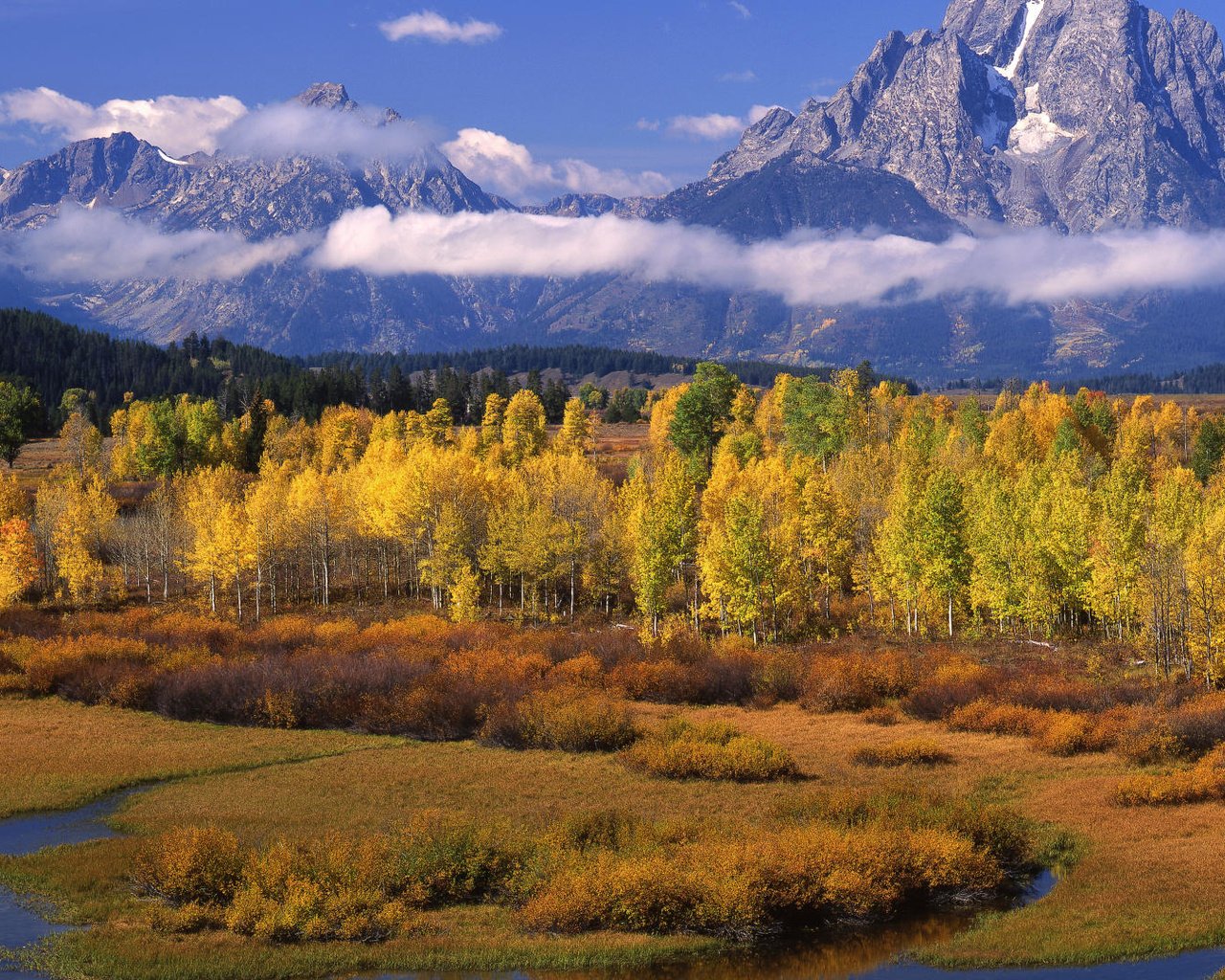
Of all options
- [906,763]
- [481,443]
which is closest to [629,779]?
[906,763]

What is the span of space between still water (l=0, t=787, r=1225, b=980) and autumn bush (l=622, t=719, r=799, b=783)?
13981 millimetres

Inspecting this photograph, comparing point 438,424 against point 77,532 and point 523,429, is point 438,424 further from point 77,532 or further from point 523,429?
point 77,532

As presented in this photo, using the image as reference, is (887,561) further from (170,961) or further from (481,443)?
(481,443)

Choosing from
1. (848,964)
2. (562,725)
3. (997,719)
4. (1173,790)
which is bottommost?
(848,964)

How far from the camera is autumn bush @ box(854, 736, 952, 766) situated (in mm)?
49906

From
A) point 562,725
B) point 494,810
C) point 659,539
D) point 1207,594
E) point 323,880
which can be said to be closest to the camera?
point 323,880

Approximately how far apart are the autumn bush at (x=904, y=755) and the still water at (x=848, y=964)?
1449cm

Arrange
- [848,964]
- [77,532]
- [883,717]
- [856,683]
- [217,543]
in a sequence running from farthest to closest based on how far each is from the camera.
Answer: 1. [77,532]
2. [217,543]
3. [856,683]
4. [883,717]
5. [848,964]

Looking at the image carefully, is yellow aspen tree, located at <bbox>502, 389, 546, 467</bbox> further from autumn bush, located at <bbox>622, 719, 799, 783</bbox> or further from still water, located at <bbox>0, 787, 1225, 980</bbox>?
still water, located at <bbox>0, 787, 1225, 980</bbox>

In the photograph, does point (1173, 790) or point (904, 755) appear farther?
point (904, 755)

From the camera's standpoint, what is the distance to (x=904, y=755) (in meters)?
49.9

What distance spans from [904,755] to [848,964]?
20.1m

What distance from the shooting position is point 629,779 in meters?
48.1

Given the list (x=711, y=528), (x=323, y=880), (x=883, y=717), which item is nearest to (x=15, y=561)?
(x=711, y=528)
